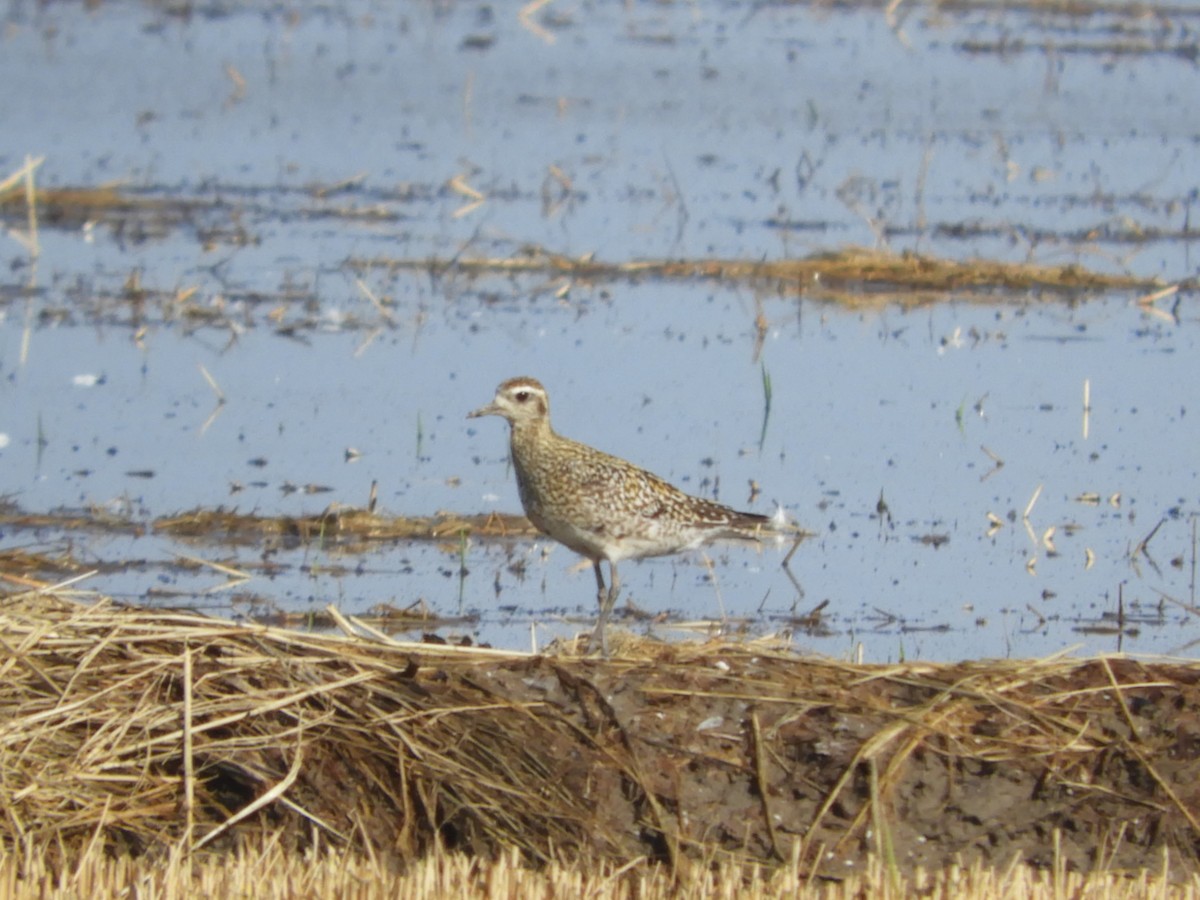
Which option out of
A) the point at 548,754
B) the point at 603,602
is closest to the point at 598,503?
the point at 603,602

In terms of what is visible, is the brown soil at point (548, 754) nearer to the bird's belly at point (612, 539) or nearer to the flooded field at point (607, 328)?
the flooded field at point (607, 328)

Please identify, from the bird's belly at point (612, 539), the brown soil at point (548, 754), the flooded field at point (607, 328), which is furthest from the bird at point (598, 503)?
the brown soil at point (548, 754)

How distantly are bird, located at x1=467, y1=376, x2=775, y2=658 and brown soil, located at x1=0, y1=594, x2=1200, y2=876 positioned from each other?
71.7 inches

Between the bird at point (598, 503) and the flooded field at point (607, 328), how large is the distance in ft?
1.37

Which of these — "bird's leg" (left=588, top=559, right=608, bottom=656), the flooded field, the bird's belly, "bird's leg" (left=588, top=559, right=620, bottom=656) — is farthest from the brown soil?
the bird's belly

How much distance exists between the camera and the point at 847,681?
24.1 ft

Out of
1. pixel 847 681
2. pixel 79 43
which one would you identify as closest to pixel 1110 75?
pixel 79 43

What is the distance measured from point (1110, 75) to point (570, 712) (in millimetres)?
20600

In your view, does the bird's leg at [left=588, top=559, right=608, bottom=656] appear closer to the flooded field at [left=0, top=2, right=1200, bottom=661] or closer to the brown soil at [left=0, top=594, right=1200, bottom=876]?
the flooded field at [left=0, top=2, right=1200, bottom=661]

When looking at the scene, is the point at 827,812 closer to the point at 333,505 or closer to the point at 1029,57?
the point at 333,505

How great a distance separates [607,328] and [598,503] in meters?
5.86

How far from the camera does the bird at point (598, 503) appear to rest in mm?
9125

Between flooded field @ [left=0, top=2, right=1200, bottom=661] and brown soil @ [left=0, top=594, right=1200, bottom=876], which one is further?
flooded field @ [left=0, top=2, right=1200, bottom=661]

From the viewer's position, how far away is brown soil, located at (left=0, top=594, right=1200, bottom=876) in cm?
689
